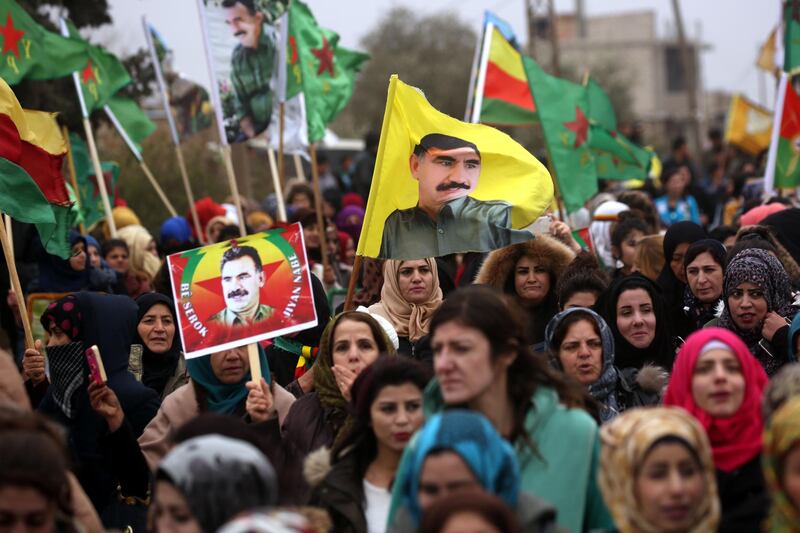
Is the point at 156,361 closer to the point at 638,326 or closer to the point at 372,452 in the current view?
the point at 638,326

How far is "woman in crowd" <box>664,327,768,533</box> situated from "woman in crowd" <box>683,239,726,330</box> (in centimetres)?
332

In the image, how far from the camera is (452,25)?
58.6m

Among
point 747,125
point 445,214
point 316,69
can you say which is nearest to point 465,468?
point 445,214

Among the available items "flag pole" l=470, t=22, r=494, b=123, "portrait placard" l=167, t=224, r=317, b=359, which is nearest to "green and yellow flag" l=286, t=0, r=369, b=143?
"flag pole" l=470, t=22, r=494, b=123

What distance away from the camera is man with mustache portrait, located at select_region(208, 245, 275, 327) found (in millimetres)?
6773

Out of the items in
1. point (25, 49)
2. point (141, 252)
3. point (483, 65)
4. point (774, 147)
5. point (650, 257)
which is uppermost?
point (25, 49)

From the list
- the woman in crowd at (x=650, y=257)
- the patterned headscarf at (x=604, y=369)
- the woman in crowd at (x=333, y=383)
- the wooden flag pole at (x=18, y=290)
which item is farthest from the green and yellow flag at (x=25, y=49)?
the patterned headscarf at (x=604, y=369)

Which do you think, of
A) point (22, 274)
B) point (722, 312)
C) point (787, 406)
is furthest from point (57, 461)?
point (22, 274)

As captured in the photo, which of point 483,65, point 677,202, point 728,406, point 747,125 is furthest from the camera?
point 747,125

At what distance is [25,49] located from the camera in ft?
38.0

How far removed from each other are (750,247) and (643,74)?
8559 cm

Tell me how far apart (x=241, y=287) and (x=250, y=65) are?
17.5 feet

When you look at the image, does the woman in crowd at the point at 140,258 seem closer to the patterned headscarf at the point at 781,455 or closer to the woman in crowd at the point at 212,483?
the woman in crowd at the point at 212,483

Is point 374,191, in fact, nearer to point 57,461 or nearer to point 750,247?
point 750,247
